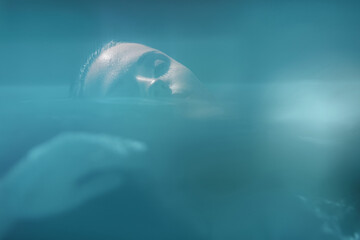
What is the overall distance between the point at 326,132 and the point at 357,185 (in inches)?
47.9

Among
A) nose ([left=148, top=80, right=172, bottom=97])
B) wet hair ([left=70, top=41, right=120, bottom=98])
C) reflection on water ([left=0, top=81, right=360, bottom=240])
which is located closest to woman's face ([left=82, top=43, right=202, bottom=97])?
nose ([left=148, top=80, right=172, bottom=97])

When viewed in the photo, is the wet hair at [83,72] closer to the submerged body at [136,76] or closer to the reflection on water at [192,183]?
the submerged body at [136,76]

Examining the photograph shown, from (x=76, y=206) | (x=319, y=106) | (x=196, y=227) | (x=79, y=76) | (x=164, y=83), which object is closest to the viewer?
(x=196, y=227)

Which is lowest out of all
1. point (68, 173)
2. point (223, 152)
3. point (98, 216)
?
point (98, 216)

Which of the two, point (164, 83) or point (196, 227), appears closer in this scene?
point (196, 227)

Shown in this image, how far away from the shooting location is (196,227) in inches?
73.6

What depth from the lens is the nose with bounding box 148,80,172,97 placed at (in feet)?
18.1

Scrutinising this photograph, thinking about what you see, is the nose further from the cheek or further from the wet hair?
the wet hair

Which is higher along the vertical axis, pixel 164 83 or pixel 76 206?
pixel 164 83

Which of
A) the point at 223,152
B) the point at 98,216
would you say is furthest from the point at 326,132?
the point at 98,216

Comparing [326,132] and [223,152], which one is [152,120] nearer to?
[223,152]

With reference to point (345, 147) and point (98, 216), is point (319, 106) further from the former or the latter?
point (98, 216)

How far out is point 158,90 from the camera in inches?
218

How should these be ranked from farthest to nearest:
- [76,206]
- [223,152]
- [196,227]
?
1. [223,152]
2. [76,206]
3. [196,227]
